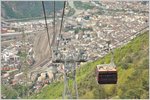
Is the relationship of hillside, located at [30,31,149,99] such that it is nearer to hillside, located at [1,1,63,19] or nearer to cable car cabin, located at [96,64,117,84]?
cable car cabin, located at [96,64,117,84]

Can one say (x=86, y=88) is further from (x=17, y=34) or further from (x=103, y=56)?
(x=17, y=34)

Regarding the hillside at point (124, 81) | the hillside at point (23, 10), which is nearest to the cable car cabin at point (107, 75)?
the hillside at point (124, 81)

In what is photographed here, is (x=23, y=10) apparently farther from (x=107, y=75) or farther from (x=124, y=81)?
(x=107, y=75)

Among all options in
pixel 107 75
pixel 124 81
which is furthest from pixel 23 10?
pixel 107 75

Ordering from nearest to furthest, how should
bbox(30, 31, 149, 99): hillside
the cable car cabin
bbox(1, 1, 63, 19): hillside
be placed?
the cable car cabin
bbox(30, 31, 149, 99): hillside
bbox(1, 1, 63, 19): hillside

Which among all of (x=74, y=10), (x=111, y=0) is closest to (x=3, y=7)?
(x=74, y=10)

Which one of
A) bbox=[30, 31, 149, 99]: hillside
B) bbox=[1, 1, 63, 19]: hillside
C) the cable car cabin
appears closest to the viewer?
the cable car cabin

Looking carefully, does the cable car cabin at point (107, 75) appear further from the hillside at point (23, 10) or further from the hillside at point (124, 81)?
the hillside at point (23, 10)

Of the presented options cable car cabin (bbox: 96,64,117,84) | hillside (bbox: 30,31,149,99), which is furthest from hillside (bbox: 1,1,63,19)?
cable car cabin (bbox: 96,64,117,84)
